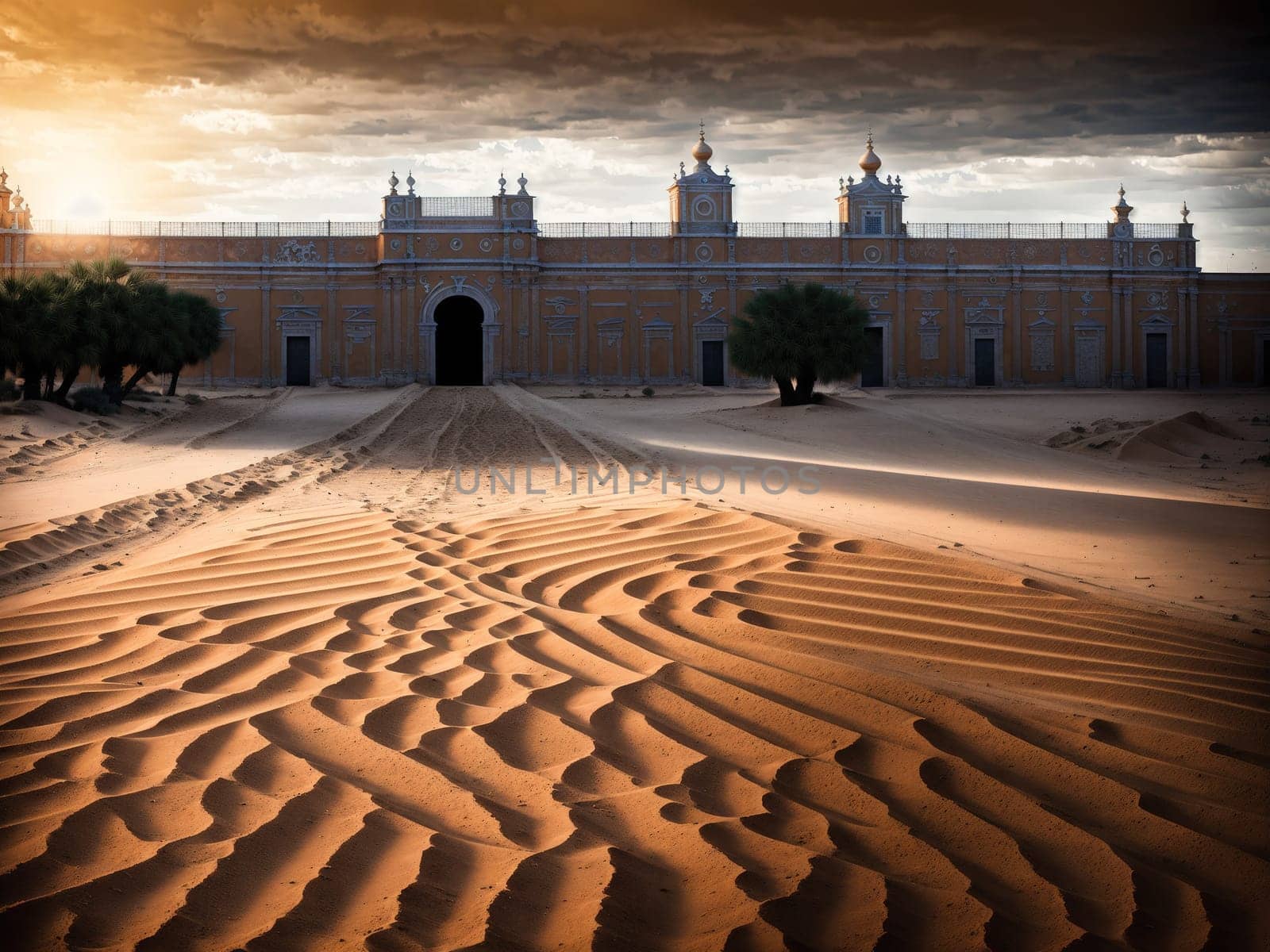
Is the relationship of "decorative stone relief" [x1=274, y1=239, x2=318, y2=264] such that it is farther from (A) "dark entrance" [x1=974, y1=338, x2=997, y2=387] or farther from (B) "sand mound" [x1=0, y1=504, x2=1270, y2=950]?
(B) "sand mound" [x1=0, y1=504, x2=1270, y2=950]

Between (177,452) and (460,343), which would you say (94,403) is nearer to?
(177,452)

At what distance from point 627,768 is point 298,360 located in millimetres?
41769

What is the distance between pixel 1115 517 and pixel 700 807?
864 cm

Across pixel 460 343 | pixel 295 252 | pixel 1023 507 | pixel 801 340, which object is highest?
pixel 295 252

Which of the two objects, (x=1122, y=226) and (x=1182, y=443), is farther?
(x=1122, y=226)

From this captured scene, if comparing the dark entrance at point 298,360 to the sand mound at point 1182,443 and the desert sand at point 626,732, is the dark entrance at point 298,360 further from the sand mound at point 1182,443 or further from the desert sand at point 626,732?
the desert sand at point 626,732

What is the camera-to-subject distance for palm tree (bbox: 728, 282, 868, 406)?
29219 mm

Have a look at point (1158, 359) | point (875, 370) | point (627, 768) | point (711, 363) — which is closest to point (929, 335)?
point (875, 370)

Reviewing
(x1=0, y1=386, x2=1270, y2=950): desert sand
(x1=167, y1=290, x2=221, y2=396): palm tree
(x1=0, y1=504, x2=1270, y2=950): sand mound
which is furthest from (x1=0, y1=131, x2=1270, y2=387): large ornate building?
(x1=0, y1=504, x2=1270, y2=950): sand mound

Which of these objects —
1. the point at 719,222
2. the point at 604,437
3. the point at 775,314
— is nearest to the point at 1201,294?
the point at 719,222

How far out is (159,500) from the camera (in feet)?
35.9

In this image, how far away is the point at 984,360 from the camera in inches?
1777

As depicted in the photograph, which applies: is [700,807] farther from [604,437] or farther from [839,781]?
[604,437]

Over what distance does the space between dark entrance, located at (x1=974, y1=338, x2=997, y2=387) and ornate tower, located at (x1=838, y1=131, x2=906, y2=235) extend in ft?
18.2
